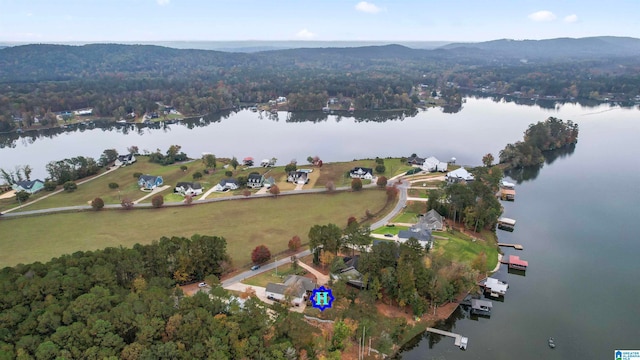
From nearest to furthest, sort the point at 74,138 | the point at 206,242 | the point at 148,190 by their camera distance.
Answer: the point at 206,242
the point at 148,190
the point at 74,138

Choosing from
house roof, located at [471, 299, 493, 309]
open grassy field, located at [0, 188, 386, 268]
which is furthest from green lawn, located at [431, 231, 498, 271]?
open grassy field, located at [0, 188, 386, 268]

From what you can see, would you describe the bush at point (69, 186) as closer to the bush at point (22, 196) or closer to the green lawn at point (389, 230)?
the bush at point (22, 196)

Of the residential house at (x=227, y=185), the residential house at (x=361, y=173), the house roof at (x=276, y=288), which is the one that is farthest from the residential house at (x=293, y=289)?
the residential house at (x=361, y=173)

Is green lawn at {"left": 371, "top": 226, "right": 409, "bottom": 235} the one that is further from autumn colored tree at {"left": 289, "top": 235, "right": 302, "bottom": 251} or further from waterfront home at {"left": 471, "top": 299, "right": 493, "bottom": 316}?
waterfront home at {"left": 471, "top": 299, "right": 493, "bottom": 316}

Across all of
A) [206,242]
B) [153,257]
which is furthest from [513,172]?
[153,257]

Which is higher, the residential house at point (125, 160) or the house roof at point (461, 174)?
the house roof at point (461, 174)

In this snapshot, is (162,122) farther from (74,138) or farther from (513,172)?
(513,172)
